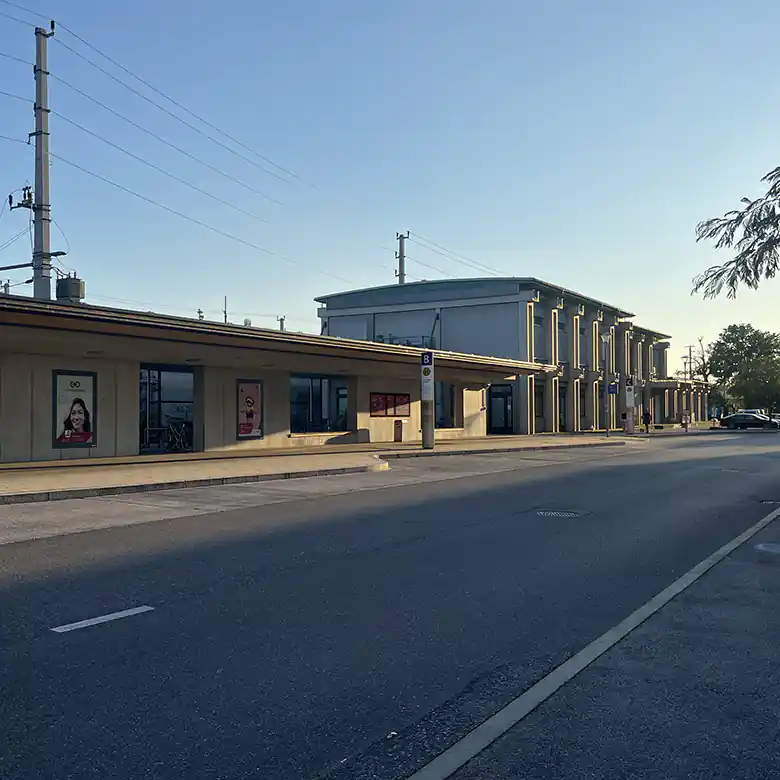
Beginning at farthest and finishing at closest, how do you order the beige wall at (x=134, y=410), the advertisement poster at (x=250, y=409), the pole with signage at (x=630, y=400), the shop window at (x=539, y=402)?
the shop window at (x=539, y=402) < the pole with signage at (x=630, y=400) < the advertisement poster at (x=250, y=409) < the beige wall at (x=134, y=410)

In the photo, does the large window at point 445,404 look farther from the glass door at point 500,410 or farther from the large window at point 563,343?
the large window at point 563,343

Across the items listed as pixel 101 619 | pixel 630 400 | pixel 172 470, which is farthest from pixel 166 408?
pixel 630 400

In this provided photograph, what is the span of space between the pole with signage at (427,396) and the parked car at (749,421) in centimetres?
3795

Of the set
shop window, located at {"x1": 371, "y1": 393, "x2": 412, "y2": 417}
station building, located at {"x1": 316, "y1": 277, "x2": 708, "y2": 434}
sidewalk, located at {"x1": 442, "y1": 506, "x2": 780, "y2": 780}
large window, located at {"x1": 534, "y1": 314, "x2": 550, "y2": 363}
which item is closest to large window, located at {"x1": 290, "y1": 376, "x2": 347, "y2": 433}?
shop window, located at {"x1": 371, "y1": 393, "x2": 412, "y2": 417}

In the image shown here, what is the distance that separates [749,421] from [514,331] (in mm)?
23733

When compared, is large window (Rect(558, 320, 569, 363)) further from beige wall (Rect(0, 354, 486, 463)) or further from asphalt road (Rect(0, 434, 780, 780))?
asphalt road (Rect(0, 434, 780, 780))

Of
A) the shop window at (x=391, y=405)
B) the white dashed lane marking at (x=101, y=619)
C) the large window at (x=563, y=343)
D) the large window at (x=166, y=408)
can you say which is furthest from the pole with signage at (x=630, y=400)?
the white dashed lane marking at (x=101, y=619)

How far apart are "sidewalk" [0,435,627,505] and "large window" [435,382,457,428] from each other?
11.3 m

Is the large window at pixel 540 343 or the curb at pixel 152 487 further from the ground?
the large window at pixel 540 343

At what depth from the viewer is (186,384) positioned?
92.4 feet

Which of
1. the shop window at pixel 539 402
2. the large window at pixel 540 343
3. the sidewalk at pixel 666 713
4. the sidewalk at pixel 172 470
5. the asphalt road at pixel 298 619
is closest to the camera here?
the sidewalk at pixel 666 713

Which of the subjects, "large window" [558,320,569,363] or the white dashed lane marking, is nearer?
the white dashed lane marking

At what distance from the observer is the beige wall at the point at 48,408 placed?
21.7 metres

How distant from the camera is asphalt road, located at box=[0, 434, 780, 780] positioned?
4172 mm
